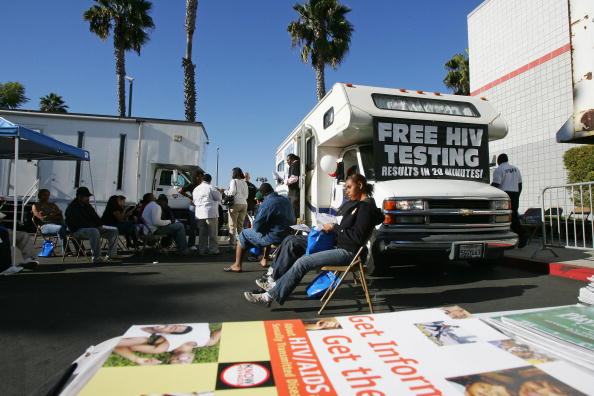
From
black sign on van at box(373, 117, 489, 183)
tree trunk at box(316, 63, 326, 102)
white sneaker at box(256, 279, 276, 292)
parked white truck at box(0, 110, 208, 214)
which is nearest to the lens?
white sneaker at box(256, 279, 276, 292)

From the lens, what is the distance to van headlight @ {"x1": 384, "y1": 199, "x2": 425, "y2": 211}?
4613 millimetres

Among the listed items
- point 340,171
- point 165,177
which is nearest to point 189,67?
point 165,177

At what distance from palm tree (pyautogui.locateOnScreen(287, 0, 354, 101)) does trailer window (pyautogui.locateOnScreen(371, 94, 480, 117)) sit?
13661 mm

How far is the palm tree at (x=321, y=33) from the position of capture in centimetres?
1872

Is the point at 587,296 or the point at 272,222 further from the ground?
the point at 272,222

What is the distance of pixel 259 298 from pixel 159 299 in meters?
1.32

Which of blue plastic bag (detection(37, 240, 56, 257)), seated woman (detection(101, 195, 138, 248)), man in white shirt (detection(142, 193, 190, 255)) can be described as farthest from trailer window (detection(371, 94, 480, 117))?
blue plastic bag (detection(37, 240, 56, 257))

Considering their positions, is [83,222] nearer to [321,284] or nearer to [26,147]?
[26,147]

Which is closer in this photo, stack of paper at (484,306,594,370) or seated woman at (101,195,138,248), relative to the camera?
stack of paper at (484,306,594,370)

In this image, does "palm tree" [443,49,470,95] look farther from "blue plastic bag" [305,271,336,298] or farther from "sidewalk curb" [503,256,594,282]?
"blue plastic bag" [305,271,336,298]

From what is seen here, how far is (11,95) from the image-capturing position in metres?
29.8

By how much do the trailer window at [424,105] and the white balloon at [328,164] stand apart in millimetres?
1271

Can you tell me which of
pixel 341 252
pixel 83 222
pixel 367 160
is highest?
pixel 367 160

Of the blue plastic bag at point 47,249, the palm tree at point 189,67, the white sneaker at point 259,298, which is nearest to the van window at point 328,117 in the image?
the white sneaker at point 259,298
